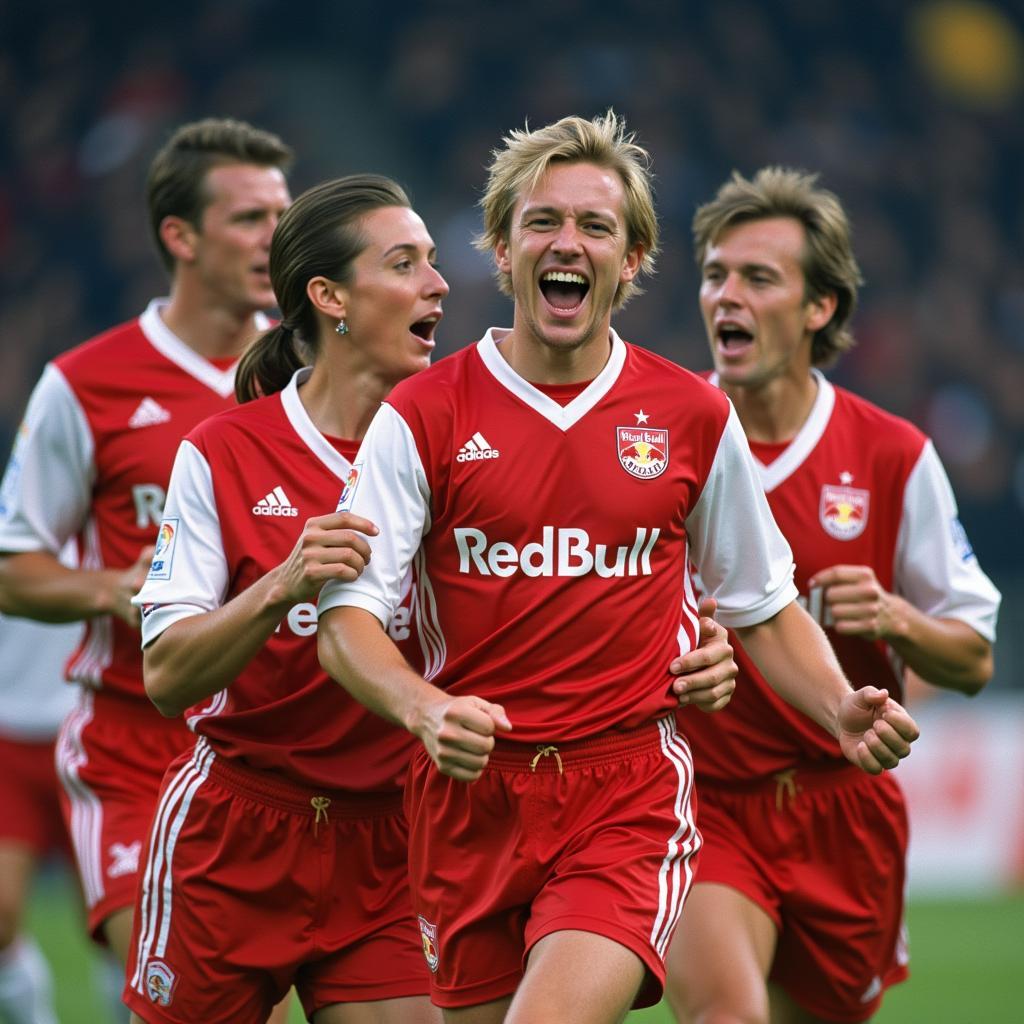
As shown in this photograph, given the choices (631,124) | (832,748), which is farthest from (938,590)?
(631,124)

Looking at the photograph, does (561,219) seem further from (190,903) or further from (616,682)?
(190,903)

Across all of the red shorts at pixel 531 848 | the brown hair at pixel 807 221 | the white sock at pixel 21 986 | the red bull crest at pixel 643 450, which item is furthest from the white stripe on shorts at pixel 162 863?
the brown hair at pixel 807 221

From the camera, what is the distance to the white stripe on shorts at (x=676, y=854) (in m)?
4.05

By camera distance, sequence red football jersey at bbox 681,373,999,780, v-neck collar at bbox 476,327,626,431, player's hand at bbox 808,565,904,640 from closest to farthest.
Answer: v-neck collar at bbox 476,327,626,431
player's hand at bbox 808,565,904,640
red football jersey at bbox 681,373,999,780

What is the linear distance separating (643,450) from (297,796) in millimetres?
1217

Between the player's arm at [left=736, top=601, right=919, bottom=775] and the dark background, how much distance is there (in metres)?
10.00

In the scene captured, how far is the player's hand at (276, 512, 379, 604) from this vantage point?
155 inches

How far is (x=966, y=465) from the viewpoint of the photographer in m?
14.1

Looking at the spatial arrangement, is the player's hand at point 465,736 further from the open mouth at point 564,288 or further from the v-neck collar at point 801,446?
the v-neck collar at point 801,446

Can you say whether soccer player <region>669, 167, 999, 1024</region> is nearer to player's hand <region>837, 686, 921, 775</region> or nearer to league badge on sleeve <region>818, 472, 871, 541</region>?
league badge on sleeve <region>818, 472, 871, 541</region>

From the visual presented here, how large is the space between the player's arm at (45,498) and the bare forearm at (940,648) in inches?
91.3

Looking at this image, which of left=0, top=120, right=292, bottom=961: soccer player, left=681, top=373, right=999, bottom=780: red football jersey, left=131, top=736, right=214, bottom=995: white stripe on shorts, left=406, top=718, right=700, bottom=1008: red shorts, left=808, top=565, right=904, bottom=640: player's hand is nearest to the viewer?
left=406, top=718, right=700, bottom=1008: red shorts

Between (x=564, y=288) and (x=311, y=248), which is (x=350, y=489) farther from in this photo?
(x=311, y=248)

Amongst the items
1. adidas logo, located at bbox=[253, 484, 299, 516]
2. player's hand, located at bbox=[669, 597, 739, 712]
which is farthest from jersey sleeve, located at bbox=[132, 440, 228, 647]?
player's hand, located at bbox=[669, 597, 739, 712]
